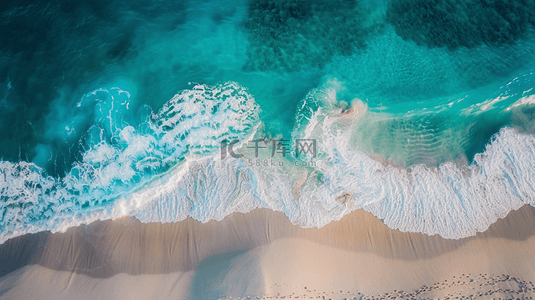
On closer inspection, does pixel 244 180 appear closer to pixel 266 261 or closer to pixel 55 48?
pixel 266 261

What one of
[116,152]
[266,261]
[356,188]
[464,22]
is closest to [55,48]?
[116,152]

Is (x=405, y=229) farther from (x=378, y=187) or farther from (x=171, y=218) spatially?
(x=171, y=218)

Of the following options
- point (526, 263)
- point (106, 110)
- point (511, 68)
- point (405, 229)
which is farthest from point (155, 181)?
point (511, 68)

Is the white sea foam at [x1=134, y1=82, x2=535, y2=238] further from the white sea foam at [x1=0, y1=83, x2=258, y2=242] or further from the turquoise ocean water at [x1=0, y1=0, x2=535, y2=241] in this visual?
the white sea foam at [x1=0, y1=83, x2=258, y2=242]

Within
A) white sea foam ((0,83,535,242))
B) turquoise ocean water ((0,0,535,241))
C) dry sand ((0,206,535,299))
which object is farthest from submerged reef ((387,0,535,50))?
dry sand ((0,206,535,299))

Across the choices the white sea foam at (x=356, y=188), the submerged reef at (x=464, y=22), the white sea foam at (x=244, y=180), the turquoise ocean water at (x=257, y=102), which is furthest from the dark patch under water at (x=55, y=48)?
the submerged reef at (x=464, y=22)

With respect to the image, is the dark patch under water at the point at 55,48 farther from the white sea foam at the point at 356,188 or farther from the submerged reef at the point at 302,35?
the white sea foam at the point at 356,188
